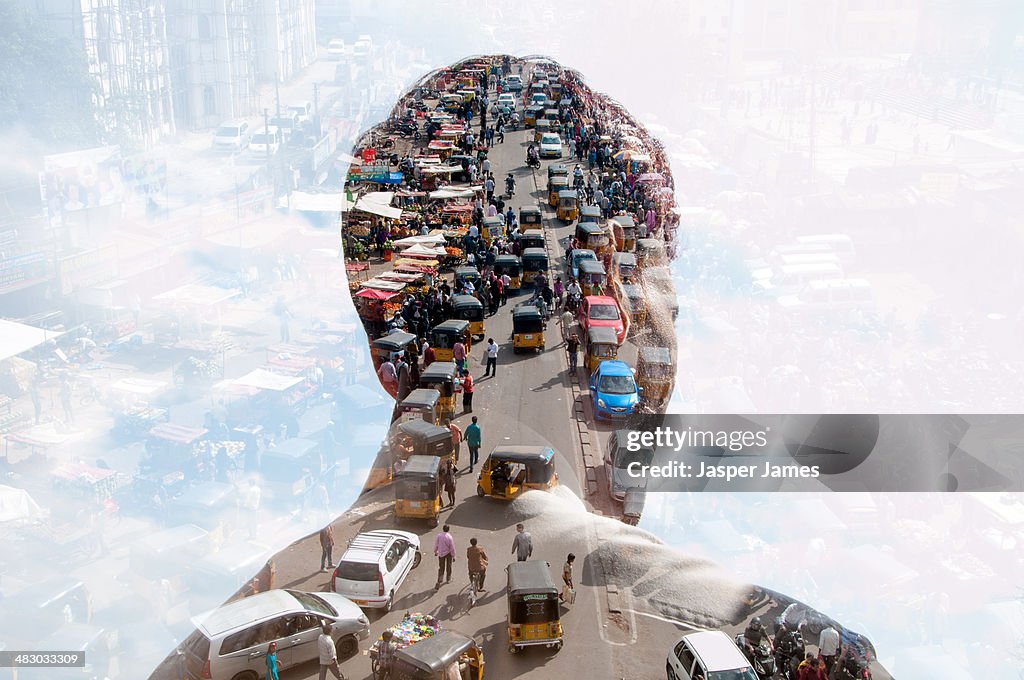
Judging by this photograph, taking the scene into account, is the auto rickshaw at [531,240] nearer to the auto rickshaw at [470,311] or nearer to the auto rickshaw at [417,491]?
the auto rickshaw at [470,311]

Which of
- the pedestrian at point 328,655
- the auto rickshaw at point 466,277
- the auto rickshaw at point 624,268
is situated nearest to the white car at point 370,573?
the pedestrian at point 328,655

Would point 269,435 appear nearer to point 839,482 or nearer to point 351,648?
point 351,648

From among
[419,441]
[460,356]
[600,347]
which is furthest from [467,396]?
[600,347]

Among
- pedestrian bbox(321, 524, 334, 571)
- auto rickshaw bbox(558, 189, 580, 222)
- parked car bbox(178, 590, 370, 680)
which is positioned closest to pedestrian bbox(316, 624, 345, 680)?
parked car bbox(178, 590, 370, 680)

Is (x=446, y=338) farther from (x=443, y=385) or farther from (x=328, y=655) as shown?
(x=328, y=655)

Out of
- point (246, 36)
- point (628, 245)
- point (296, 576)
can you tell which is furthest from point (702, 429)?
point (246, 36)
